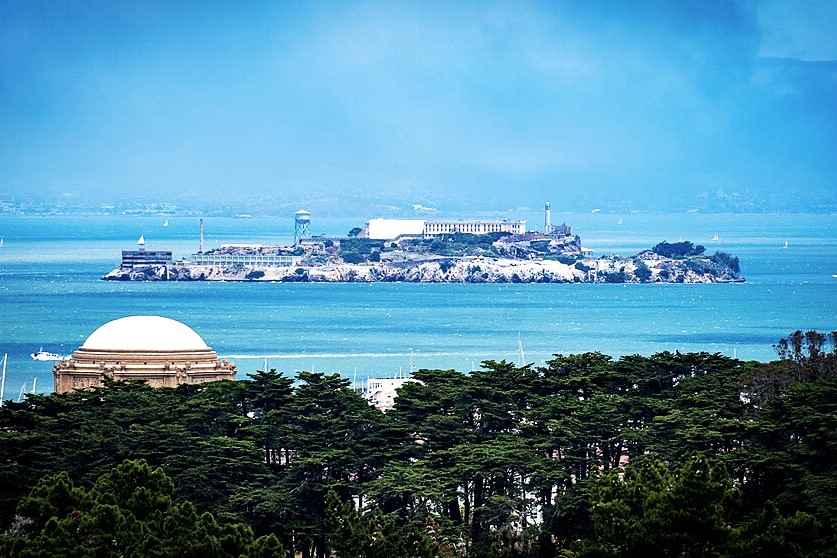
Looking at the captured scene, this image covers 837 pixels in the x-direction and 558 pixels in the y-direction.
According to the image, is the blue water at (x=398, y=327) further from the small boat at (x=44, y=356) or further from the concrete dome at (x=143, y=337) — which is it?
the concrete dome at (x=143, y=337)

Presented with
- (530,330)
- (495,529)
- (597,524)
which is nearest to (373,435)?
(495,529)

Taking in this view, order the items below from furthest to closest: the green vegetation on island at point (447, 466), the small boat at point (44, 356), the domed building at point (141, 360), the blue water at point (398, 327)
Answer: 1. the blue water at point (398, 327)
2. the small boat at point (44, 356)
3. the domed building at point (141, 360)
4. the green vegetation on island at point (447, 466)

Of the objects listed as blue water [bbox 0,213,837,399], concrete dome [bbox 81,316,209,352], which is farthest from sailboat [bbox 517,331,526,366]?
concrete dome [bbox 81,316,209,352]

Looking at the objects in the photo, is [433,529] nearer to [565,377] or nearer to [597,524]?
[597,524]

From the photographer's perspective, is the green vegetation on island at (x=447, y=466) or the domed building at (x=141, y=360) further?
the domed building at (x=141, y=360)

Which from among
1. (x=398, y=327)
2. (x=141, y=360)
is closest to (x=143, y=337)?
(x=141, y=360)

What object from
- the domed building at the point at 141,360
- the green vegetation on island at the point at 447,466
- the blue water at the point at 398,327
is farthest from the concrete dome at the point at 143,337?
the blue water at the point at 398,327
